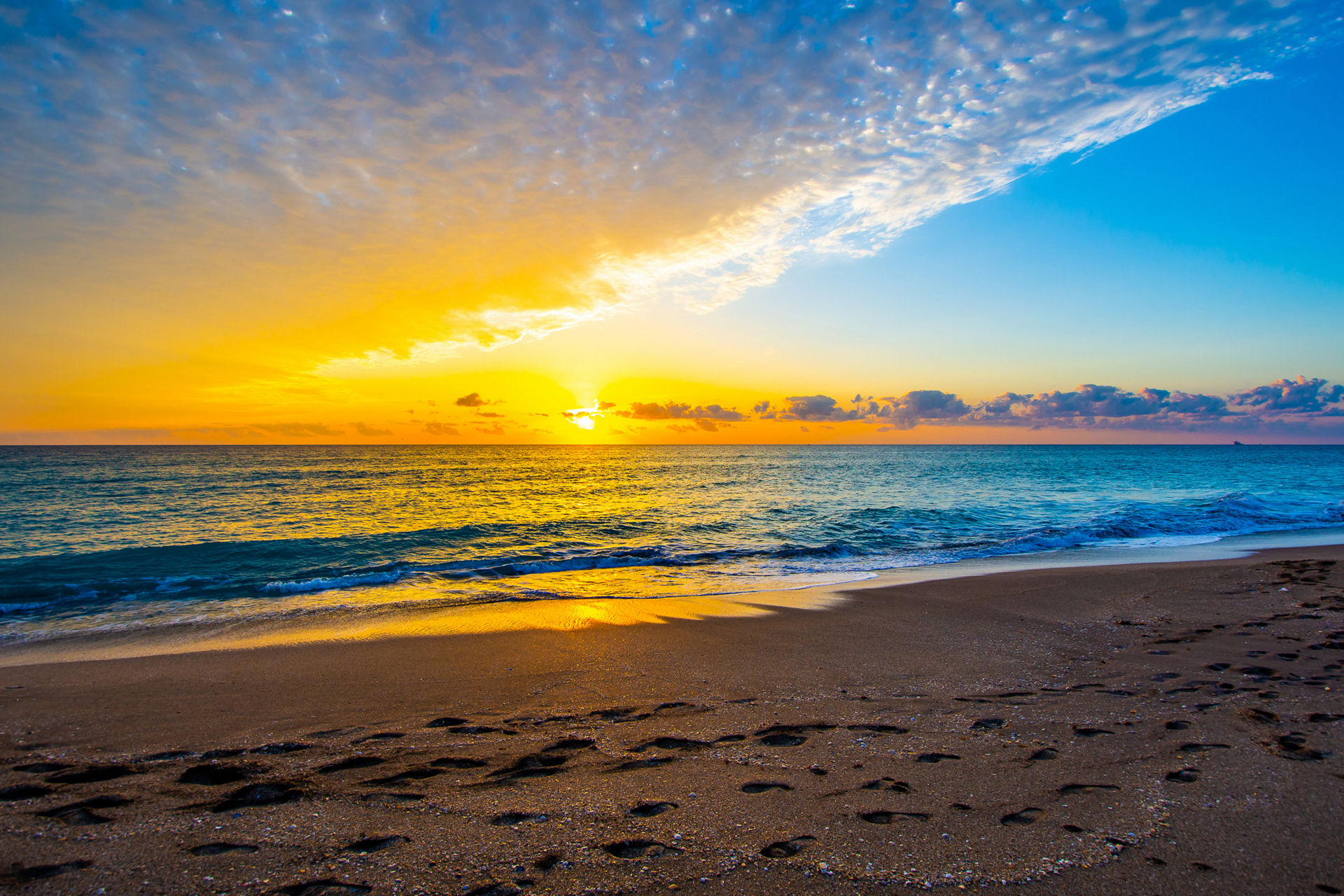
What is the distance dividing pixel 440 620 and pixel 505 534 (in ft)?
36.3

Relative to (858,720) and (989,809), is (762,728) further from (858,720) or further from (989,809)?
(989,809)

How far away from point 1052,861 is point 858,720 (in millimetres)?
2157

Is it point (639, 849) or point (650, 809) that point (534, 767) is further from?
point (639, 849)

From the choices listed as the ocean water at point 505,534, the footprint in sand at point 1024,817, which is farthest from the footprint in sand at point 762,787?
the ocean water at point 505,534

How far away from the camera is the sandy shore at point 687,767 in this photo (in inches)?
125

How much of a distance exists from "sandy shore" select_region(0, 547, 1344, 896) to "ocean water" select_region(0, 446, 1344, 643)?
16.7ft

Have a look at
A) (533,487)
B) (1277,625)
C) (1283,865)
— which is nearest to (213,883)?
(1283,865)

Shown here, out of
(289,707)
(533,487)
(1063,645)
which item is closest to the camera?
(289,707)

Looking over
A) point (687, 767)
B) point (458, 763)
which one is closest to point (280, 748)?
point (458, 763)

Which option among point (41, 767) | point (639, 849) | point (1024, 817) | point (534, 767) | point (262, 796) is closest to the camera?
point (639, 849)

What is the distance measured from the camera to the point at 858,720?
532cm

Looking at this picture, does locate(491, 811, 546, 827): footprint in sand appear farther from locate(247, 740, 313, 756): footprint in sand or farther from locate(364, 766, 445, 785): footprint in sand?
locate(247, 740, 313, 756): footprint in sand

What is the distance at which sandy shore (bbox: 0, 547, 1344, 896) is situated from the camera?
10.4 feet

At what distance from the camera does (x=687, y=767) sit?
439 cm
